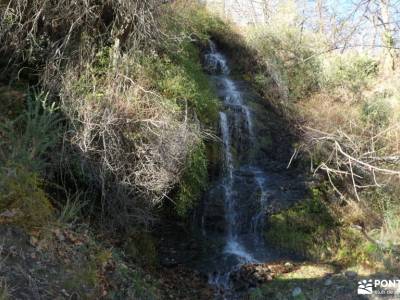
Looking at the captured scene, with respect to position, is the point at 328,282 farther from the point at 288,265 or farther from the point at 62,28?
the point at 62,28

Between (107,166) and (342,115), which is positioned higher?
(342,115)

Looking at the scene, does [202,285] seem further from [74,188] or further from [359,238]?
[359,238]

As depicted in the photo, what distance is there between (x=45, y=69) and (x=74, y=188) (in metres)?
1.77

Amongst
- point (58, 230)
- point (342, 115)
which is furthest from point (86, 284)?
point (342, 115)

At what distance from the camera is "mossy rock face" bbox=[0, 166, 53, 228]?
4.60m

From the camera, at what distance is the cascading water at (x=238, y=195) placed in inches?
320

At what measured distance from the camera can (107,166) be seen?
6.20m

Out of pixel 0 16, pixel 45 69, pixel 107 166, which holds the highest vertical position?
pixel 0 16

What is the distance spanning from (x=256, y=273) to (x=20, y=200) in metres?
4.29

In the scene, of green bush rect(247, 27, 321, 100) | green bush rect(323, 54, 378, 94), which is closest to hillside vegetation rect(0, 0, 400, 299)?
green bush rect(247, 27, 321, 100)

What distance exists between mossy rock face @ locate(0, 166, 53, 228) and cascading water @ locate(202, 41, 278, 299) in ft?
11.5

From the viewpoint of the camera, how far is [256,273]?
7.62m

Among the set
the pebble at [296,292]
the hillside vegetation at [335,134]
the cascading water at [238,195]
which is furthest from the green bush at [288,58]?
the pebble at [296,292]

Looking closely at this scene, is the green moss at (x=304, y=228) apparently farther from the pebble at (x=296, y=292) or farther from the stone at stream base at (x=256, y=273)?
the pebble at (x=296, y=292)
